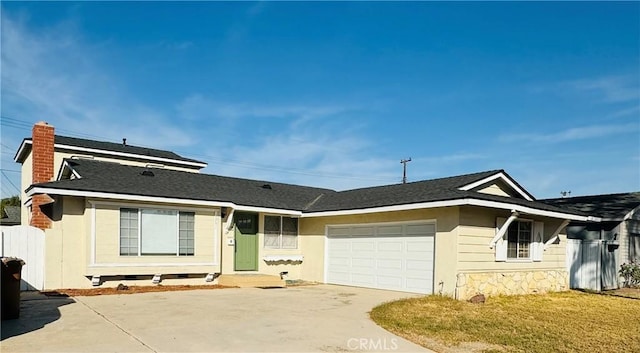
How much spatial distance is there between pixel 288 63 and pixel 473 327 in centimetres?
1238

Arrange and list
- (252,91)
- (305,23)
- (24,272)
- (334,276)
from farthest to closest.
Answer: (252,91) < (334,276) < (305,23) < (24,272)

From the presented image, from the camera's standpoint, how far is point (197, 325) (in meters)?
7.95

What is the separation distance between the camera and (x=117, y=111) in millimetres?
21969

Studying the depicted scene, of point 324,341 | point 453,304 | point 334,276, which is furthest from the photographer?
point 334,276

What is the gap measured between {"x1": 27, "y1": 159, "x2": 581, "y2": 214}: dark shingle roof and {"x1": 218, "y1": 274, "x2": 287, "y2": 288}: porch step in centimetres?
238

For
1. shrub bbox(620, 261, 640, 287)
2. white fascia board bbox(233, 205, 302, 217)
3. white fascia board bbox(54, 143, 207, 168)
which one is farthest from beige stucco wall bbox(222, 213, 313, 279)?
shrub bbox(620, 261, 640, 287)

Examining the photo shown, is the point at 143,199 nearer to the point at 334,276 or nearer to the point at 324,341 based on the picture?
the point at 334,276

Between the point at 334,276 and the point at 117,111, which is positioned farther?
the point at 117,111

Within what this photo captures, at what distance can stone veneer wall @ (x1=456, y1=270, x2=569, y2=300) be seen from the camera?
1212cm

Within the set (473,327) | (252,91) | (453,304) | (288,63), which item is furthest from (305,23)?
(473,327)

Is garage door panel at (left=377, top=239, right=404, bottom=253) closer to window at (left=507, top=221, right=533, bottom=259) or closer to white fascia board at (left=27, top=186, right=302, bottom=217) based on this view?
window at (left=507, top=221, right=533, bottom=259)

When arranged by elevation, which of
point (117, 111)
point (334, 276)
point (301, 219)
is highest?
point (117, 111)

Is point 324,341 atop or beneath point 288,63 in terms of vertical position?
beneath

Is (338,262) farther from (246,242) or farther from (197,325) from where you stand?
(197,325)
